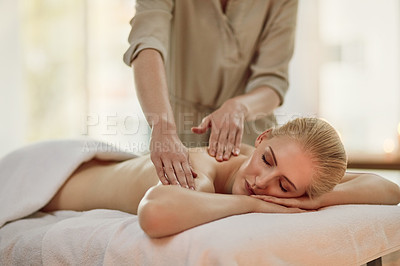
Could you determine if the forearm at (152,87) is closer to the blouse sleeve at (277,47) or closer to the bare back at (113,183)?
the bare back at (113,183)

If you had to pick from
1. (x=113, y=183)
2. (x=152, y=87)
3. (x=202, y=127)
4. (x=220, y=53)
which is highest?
(x=220, y=53)

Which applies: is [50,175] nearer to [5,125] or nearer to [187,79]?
[187,79]

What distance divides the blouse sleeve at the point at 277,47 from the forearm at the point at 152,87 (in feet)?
1.74

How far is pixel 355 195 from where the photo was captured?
56.9 inches

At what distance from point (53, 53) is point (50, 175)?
3670 mm

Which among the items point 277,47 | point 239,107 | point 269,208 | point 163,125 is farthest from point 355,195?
point 277,47

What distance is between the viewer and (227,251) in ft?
3.18

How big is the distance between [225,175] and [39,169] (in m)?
0.71

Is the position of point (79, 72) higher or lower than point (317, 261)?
higher

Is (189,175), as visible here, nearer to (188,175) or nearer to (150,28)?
(188,175)

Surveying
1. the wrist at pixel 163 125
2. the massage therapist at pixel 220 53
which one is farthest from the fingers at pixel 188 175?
the massage therapist at pixel 220 53

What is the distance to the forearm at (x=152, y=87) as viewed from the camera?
5.05 feet

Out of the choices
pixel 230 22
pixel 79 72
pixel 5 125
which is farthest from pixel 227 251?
pixel 79 72

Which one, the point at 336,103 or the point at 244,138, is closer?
the point at 244,138
